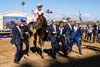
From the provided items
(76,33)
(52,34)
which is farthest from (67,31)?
(52,34)

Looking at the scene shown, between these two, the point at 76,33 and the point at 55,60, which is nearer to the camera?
the point at 55,60

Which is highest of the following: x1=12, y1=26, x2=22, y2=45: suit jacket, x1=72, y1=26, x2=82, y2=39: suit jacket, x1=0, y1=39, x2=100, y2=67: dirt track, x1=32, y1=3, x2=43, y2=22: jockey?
x1=32, y1=3, x2=43, y2=22: jockey

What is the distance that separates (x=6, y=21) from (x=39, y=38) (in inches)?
755

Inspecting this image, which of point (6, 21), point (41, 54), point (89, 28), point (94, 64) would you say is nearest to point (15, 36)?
point (41, 54)

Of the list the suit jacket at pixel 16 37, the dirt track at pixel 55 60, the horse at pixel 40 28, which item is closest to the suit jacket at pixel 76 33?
the dirt track at pixel 55 60

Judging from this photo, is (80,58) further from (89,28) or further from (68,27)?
(89,28)

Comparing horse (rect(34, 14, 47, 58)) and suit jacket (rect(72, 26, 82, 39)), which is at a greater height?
horse (rect(34, 14, 47, 58))

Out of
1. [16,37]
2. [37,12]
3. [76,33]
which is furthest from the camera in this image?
[76,33]

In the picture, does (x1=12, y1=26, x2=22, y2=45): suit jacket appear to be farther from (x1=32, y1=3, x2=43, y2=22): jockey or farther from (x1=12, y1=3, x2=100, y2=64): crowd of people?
(x1=32, y1=3, x2=43, y2=22): jockey

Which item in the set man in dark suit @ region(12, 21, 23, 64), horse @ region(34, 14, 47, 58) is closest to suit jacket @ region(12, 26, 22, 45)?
man in dark suit @ region(12, 21, 23, 64)

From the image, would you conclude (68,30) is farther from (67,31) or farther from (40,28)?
(40,28)

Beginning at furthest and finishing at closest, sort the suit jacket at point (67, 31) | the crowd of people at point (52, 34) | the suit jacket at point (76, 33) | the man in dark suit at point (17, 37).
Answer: the suit jacket at point (76, 33) → the suit jacket at point (67, 31) → the crowd of people at point (52, 34) → the man in dark suit at point (17, 37)

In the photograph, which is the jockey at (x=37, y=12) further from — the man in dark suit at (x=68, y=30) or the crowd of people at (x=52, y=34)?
the man in dark suit at (x=68, y=30)

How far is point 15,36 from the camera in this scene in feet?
44.1
